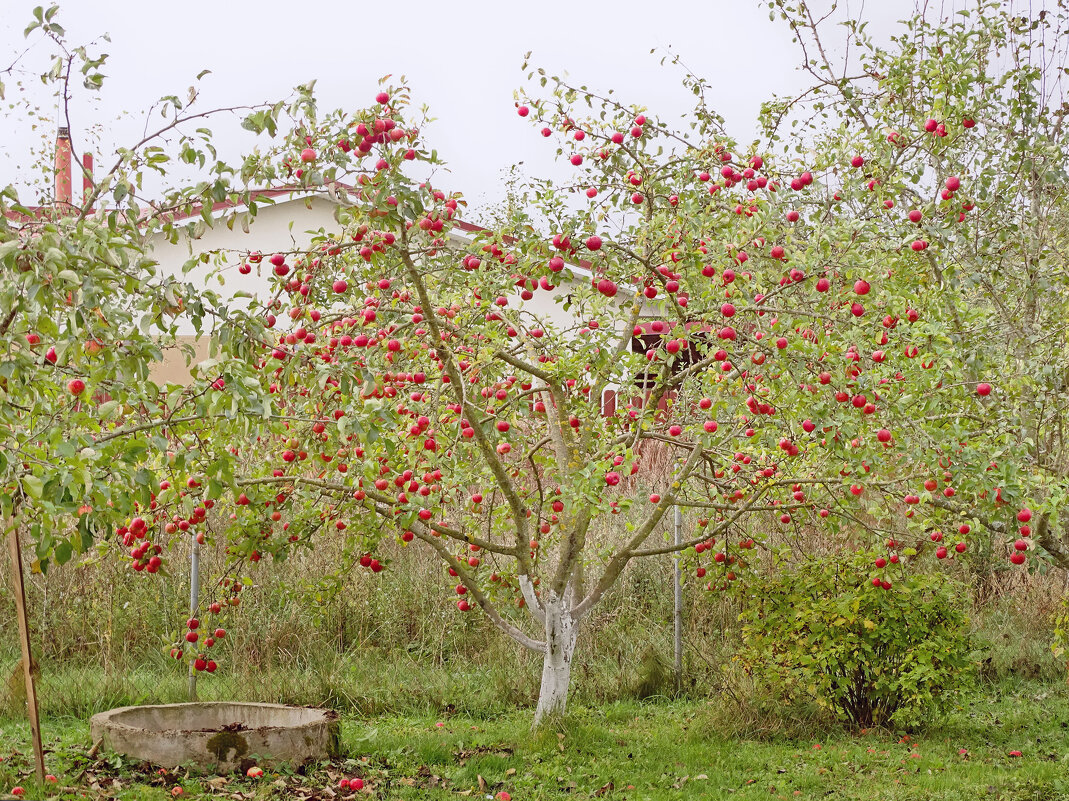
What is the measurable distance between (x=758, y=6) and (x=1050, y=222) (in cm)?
219

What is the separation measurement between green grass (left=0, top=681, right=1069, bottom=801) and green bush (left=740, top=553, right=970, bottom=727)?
29 centimetres

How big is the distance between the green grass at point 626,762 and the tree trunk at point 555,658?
12cm

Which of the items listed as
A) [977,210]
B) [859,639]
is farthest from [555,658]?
[977,210]

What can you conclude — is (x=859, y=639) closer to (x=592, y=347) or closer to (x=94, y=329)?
(x=592, y=347)

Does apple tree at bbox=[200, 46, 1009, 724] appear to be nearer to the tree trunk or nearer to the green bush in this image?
the tree trunk

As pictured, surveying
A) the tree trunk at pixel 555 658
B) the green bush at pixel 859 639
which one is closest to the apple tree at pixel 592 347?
the tree trunk at pixel 555 658

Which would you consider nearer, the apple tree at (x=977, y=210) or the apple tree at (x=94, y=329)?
the apple tree at (x=94, y=329)

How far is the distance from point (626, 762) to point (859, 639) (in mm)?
1622

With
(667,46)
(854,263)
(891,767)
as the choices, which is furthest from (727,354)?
(891,767)

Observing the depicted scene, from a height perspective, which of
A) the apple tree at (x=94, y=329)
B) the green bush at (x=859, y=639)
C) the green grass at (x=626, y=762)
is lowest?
the green grass at (x=626, y=762)

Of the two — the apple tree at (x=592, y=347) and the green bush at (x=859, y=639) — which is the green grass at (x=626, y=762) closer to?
the green bush at (x=859, y=639)

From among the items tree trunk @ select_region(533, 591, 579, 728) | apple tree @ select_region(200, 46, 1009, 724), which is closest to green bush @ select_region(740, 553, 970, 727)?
apple tree @ select_region(200, 46, 1009, 724)

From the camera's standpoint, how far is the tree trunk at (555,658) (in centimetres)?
579

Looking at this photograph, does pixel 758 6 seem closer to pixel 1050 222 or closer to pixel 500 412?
pixel 1050 222
